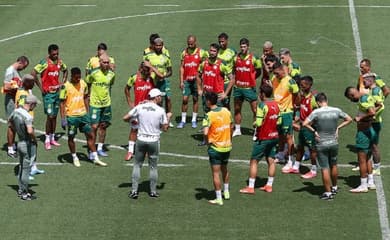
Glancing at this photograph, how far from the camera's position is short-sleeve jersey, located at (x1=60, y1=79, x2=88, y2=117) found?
2364 cm

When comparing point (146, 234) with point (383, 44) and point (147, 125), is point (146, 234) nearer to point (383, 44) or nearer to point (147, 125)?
point (147, 125)

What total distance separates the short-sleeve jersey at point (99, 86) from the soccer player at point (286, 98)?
158 inches

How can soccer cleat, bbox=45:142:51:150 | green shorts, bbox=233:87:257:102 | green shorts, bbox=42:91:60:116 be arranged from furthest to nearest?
green shorts, bbox=233:87:257:102, green shorts, bbox=42:91:60:116, soccer cleat, bbox=45:142:51:150

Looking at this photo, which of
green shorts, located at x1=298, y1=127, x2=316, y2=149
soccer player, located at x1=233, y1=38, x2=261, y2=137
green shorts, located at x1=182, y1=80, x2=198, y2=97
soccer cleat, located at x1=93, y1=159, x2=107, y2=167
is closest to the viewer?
green shorts, located at x1=298, y1=127, x2=316, y2=149

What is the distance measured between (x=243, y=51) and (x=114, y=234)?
7991 mm

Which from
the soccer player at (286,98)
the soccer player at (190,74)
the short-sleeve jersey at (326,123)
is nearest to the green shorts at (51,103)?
the soccer player at (190,74)

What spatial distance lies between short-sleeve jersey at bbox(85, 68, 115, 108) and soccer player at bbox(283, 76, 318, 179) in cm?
463

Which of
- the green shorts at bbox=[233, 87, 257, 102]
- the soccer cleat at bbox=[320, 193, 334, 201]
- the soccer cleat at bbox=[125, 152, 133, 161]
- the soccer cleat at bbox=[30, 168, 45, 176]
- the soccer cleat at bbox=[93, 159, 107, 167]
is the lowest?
the soccer cleat at bbox=[320, 193, 334, 201]

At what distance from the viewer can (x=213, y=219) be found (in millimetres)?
20484

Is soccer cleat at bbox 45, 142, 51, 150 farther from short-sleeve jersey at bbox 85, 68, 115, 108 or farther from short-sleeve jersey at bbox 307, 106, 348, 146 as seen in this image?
short-sleeve jersey at bbox 307, 106, 348, 146

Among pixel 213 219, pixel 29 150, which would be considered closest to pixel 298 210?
pixel 213 219

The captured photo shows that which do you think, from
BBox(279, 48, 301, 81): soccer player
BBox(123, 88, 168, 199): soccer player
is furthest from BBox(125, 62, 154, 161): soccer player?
BBox(279, 48, 301, 81): soccer player

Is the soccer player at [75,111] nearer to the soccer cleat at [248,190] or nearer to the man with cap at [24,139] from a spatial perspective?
the man with cap at [24,139]

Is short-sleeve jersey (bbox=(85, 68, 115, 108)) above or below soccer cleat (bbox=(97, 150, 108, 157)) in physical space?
above
